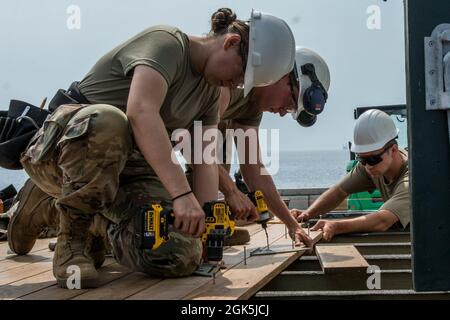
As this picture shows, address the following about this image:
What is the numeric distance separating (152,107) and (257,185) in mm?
1813

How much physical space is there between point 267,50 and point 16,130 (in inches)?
52.4

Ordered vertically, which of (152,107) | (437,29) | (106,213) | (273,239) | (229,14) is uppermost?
(229,14)

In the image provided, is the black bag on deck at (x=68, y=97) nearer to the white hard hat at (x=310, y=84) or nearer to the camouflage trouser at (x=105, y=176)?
the camouflage trouser at (x=105, y=176)

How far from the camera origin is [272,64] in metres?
3.12

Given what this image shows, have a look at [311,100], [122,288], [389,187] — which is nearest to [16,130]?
[122,288]

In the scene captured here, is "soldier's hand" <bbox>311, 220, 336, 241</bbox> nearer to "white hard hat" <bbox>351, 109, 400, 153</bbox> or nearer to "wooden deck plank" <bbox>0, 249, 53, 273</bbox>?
"white hard hat" <bbox>351, 109, 400, 153</bbox>

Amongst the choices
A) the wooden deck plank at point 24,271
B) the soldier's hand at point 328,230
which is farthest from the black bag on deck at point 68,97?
the soldier's hand at point 328,230

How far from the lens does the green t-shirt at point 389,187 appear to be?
188 inches

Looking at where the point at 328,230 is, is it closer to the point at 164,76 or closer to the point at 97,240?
the point at 97,240

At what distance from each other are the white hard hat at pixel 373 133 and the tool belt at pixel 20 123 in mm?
2738

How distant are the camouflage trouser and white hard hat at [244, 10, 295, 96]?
2.17 ft

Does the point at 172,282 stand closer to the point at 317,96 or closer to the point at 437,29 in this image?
the point at 437,29

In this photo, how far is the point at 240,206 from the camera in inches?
137

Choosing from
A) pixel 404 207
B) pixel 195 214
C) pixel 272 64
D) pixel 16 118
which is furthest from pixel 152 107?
pixel 404 207
